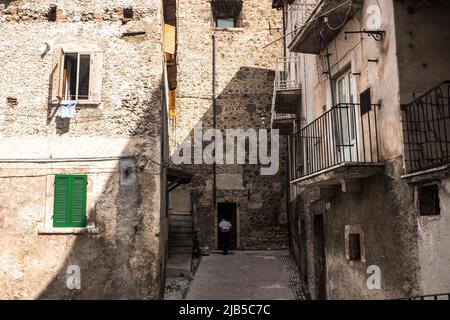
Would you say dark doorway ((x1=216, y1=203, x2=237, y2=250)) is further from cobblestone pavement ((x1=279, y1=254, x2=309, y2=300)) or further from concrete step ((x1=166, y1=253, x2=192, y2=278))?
concrete step ((x1=166, y1=253, x2=192, y2=278))

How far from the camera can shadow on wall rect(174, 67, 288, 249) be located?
19312mm

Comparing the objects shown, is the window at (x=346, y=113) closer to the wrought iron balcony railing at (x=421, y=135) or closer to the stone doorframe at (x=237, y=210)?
the wrought iron balcony railing at (x=421, y=135)

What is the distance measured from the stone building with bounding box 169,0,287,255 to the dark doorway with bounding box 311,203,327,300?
27.8 ft

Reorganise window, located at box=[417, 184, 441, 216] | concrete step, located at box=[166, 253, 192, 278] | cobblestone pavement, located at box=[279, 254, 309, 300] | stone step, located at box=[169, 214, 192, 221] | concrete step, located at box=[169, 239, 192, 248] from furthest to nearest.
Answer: stone step, located at box=[169, 214, 192, 221] < concrete step, located at box=[169, 239, 192, 248] < concrete step, located at box=[166, 253, 192, 278] < cobblestone pavement, located at box=[279, 254, 309, 300] < window, located at box=[417, 184, 441, 216]

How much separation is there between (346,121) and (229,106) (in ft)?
39.3

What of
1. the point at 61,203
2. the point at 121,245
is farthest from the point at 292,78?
the point at 61,203

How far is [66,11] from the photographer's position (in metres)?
10.4

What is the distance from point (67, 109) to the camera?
9766 mm

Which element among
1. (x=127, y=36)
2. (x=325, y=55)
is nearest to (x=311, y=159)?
(x=325, y=55)

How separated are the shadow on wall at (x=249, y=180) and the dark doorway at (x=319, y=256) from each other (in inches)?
334

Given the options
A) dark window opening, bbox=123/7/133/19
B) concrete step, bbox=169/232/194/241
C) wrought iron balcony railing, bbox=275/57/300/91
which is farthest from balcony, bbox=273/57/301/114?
concrete step, bbox=169/232/194/241

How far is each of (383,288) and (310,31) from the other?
5.31 m

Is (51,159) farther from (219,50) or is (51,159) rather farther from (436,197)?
(219,50)

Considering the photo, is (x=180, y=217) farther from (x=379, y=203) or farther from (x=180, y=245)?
(x=379, y=203)
